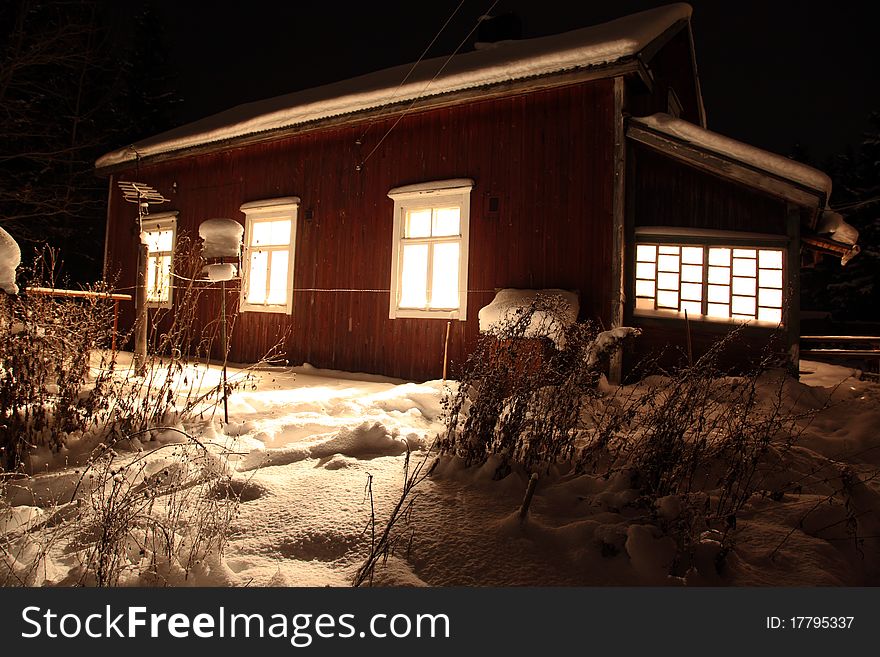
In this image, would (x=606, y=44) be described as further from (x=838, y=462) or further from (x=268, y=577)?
(x=268, y=577)

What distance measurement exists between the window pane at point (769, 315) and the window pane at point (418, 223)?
14.3ft

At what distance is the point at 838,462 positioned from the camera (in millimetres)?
3293

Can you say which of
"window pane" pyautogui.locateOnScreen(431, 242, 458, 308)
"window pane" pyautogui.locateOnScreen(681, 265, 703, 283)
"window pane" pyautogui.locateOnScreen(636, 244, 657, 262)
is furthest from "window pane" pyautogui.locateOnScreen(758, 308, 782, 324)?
"window pane" pyautogui.locateOnScreen(431, 242, 458, 308)

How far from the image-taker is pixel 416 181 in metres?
7.54

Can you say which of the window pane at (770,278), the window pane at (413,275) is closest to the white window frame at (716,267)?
the window pane at (770,278)

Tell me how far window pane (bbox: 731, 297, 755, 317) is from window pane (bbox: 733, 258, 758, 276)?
29cm

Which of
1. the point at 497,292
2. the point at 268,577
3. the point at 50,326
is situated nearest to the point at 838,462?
the point at 268,577

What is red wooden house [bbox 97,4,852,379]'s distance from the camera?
19.8ft

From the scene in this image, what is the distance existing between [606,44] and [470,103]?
6.27 feet

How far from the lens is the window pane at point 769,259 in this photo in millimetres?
5980

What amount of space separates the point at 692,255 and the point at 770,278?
0.87 m

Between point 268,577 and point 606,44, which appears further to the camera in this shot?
point 606,44

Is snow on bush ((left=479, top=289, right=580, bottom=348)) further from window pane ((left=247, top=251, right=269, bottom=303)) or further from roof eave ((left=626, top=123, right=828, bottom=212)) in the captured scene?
window pane ((left=247, top=251, right=269, bottom=303))

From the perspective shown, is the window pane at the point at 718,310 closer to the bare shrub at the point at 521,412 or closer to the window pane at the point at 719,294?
the window pane at the point at 719,294
